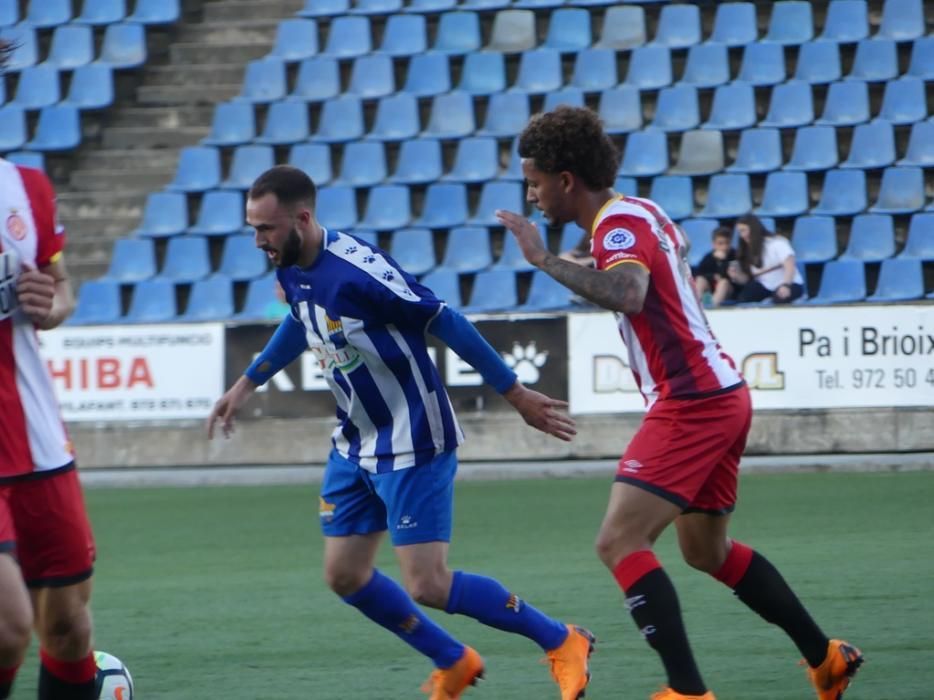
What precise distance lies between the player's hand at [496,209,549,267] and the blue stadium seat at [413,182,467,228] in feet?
35.7

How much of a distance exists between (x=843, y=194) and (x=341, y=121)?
5144mm

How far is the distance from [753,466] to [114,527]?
494 cm

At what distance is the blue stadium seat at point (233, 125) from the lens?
17.0m

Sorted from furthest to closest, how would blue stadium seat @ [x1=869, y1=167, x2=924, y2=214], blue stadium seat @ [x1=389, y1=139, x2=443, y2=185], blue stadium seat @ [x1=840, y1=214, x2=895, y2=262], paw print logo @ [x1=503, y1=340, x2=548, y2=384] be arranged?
blue stadium seat @ [x1=389, y1=139, x2=443, y2=185] → blue stadium seat @ [x1=869, y1=167, x2=924, y2=214] → blue stadium seat @ [x1=840, y1=214, x2=895, y2=262] → paw print logo @ [x1=503, y1=340, x2=548, y2=384]

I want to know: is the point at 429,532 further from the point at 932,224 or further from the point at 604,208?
the point at 932,224

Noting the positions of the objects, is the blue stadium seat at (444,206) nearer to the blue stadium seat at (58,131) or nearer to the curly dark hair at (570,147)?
the blue stadium seat at (58,131)

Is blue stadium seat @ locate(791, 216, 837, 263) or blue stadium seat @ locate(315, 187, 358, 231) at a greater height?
blue stadium seat @ locate(315, 187, 358, 231)

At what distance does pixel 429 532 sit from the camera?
545 cm

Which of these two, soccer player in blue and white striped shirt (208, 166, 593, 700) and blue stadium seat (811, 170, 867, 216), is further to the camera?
blue stadium seat (811, 170, 867, 216)

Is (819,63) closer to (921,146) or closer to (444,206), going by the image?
(921,146)

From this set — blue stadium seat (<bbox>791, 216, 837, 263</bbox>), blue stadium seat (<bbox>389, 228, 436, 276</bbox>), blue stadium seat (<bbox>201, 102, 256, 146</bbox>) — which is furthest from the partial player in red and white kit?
blue stadium seat (<bbox>201, 102, 256, 146</bbox>)

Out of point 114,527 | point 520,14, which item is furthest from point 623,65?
point 114,527

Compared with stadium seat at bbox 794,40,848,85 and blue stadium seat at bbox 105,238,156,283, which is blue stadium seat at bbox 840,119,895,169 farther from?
blue stadium seat at bbox 105,238,156,283

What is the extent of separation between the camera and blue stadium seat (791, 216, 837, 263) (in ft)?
49.0
